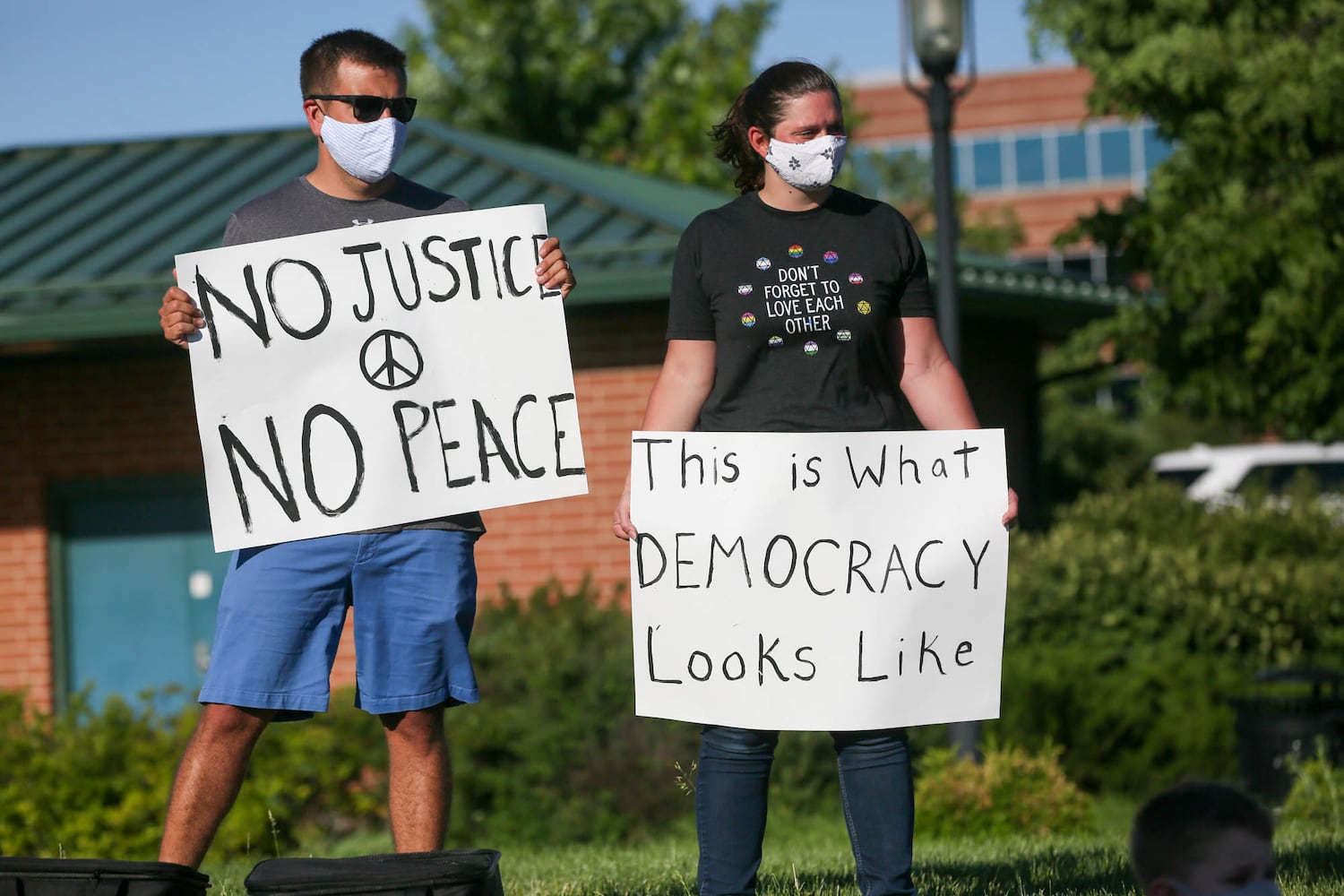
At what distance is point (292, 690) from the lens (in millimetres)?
3850

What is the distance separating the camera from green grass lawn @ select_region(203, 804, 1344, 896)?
449cm

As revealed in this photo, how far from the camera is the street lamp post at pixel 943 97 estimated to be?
853 centimetres

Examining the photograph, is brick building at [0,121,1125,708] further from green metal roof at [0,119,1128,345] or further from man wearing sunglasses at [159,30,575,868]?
man wearing sunglasses at [159,30,575,868]

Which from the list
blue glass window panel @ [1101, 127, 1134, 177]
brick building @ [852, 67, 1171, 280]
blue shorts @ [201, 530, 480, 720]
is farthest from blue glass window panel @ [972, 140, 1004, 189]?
blue shorts @ [201, 530, 480, 720]

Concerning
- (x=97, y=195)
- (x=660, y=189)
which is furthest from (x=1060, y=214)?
(x=97, y=195)

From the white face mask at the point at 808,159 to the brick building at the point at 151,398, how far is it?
18.6 ft

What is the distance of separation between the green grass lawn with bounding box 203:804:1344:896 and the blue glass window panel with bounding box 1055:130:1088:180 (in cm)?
4428

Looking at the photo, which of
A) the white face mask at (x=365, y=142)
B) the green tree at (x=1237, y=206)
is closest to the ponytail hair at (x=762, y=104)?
the white face mask at (x=365, y=142)

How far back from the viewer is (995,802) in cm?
799

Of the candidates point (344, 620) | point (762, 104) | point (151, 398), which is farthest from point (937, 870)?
point (151, 398)

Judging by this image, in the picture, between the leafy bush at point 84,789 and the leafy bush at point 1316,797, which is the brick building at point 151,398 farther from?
the leafy bush at point 1316,797

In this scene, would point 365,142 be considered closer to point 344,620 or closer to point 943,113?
point 344,620

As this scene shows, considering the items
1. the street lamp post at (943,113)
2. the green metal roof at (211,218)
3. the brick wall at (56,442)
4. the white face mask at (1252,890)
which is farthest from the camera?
the brick wall at (56,442)

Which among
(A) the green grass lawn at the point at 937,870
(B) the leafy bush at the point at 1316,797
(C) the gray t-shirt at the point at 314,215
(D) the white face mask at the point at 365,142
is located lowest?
(B) the leafy bush at the point at 1316,797
